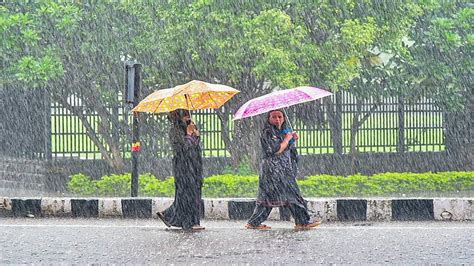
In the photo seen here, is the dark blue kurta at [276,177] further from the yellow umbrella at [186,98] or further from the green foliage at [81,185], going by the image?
the green foliage at [81,185]

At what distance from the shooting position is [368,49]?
78.5 feet

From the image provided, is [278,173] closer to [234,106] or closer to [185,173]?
[185,173]

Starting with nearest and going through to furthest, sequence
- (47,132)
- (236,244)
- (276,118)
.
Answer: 1. (236,244)
2. (276,118)
3. (47,132)

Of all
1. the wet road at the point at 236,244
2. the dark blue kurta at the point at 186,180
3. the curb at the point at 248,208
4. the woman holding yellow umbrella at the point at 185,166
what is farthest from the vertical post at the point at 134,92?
the dark blue kurta at the point at 186,180

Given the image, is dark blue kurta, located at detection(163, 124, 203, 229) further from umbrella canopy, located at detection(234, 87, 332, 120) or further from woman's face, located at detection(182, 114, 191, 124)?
umbrella canopy, located at detection(234, 87, 332, 120)

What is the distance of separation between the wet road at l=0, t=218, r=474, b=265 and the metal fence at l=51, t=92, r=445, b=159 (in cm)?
861

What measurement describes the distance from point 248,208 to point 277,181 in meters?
1.75

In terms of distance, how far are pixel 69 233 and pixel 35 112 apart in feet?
32.7

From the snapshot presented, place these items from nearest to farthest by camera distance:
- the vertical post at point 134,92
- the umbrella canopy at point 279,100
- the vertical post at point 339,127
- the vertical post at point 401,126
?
1. the umbrella canopy at point 279,100
2. the vertical post at point 134,92
3. the vertical post at point 339,127
4. the vertical post at point 401,126

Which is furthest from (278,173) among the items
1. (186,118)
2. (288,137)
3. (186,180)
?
(186,118)

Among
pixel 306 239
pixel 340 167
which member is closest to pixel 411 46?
pixel 340 167

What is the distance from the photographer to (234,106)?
73.6 feet

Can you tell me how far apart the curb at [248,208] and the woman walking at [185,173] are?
1523mm

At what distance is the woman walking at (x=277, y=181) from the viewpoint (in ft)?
43.4
